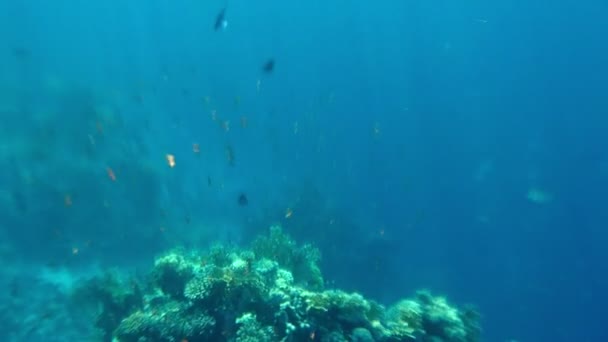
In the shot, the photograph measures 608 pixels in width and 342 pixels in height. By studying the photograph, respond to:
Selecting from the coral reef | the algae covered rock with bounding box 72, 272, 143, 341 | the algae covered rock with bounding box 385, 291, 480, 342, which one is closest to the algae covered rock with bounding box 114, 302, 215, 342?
the coral reef

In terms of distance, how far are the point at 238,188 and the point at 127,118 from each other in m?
9.30

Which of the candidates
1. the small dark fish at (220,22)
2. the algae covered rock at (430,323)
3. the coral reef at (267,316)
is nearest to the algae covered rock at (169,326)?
the coral reef at (267,316)

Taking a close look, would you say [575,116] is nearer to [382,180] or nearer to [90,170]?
[382,180]

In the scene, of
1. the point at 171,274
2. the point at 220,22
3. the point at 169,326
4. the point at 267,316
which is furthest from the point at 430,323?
the point at 220,22

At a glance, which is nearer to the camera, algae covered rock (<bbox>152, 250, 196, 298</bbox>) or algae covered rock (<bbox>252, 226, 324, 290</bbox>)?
algae covered rock (<bbox>152, 250, 196, 298</bbox>)

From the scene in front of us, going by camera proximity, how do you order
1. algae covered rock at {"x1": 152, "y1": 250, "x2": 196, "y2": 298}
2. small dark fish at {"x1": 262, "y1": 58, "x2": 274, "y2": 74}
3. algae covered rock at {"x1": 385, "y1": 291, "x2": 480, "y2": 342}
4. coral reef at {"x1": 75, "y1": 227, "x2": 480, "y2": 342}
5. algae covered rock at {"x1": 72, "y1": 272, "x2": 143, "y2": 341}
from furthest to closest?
algae covered rock at {"x1": 72, "y1": 272, "x2": 143, "y2": 341}
small dark fish at {"x1": 262, "y1": 58, "x2": 274, "y2": 74}
algae covered rock at {"x1": 152, "y1": 250, "x2": 196, "y2": 298}
algae covered rock at {"x1": 385, "y1": 291, "x2": 480, "y2": 342}
coral reef at {"x1": 75, "y1": 227, "x2": 480, "y2": 342}

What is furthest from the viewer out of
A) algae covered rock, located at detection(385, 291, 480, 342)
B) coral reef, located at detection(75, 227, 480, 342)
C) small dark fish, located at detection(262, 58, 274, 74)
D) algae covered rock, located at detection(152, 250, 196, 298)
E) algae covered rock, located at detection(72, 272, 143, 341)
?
algae covered rock, located at detection(72, 272, 143, 341)

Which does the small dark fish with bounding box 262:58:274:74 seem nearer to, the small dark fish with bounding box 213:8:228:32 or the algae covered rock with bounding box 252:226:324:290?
the small dark fish with bounding box 213:8:228:32

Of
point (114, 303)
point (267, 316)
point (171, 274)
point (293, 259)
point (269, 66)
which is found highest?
point (269, 66)

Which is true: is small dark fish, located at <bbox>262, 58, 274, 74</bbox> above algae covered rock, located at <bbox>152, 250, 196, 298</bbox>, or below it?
above

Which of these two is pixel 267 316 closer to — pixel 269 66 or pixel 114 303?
pixel 269 66

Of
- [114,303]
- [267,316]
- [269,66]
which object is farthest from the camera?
[114,303]


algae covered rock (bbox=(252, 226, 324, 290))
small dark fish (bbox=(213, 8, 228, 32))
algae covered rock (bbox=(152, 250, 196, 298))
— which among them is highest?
small dark fish (bbox=(213, 8, 228, 32))

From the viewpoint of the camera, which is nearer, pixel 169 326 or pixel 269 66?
pixel 169 326
